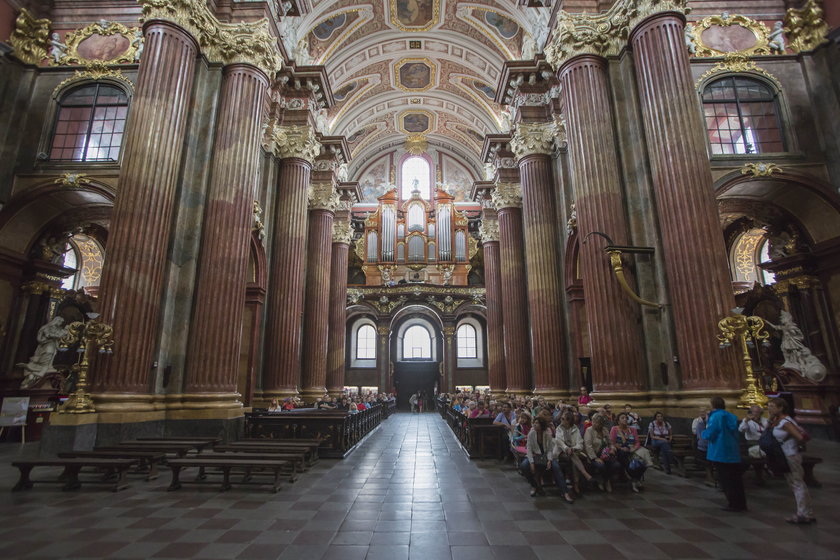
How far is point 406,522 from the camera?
4.68m

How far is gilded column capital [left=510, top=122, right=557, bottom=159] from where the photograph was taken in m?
15.3

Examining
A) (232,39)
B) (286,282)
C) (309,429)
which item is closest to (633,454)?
(309,429)

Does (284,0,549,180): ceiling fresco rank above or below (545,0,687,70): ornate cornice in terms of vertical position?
above

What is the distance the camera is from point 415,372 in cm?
3041

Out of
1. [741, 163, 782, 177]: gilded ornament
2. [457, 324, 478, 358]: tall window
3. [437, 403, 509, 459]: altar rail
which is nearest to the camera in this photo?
[437, 403, 509, 459]: altar rail

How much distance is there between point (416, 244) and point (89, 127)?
19506mm

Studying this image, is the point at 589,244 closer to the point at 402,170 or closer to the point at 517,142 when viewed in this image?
the point at 517,142

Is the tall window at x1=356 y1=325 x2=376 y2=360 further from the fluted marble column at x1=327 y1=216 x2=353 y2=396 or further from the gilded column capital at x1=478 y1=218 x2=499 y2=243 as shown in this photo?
the gilded column capital at x1=478 y1=218 x2=499 y2=243

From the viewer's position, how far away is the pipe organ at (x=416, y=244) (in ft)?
97.8

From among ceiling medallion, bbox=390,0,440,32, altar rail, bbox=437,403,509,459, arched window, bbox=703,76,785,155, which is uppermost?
ceiling medallion, bbox=390,0,440,32

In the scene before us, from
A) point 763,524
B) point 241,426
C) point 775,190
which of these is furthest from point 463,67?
point 763,524

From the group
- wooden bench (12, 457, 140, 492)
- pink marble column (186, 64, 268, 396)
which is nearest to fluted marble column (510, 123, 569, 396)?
pink marble column (186, 64, 268, 396)

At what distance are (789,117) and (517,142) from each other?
7.34m

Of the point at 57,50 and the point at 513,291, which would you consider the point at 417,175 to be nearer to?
the point at 513,291
